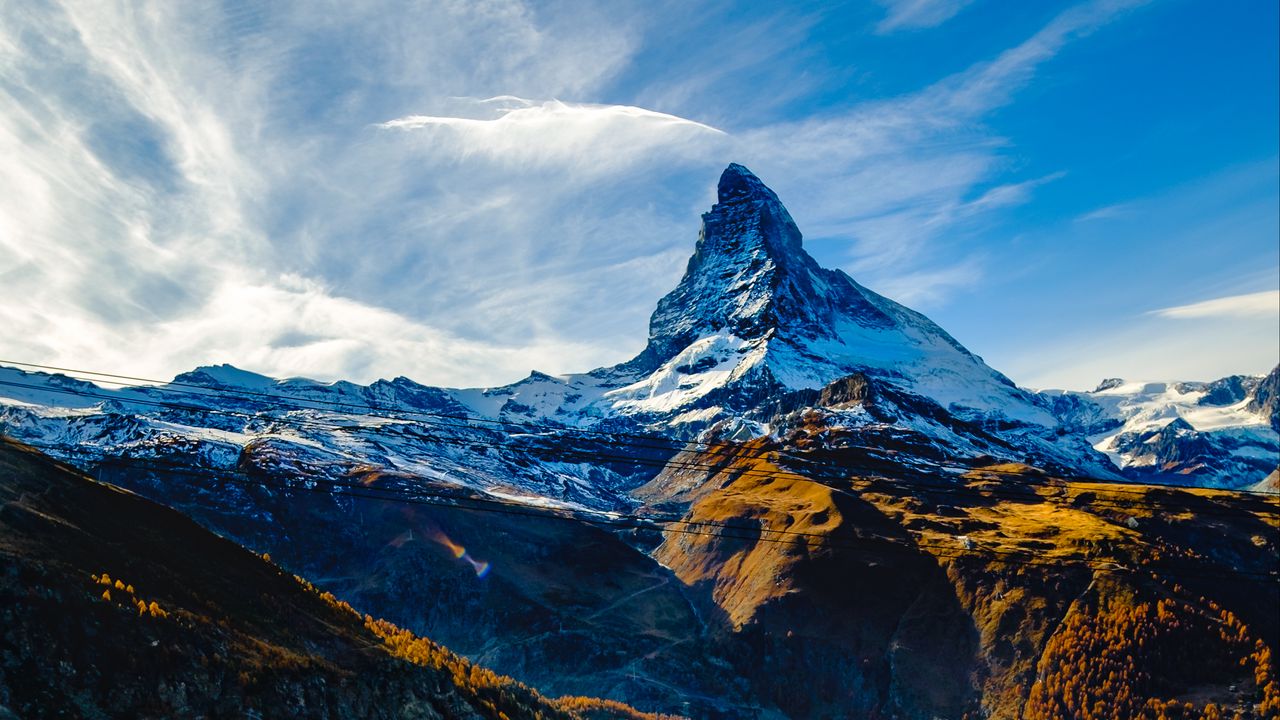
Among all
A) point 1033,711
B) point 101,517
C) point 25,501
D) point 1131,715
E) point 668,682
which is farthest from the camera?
point 668,682

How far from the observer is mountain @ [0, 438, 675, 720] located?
100.0ft

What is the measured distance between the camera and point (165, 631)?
34.7 metres

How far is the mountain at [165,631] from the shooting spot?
3047 cm

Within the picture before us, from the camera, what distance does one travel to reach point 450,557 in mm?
150625

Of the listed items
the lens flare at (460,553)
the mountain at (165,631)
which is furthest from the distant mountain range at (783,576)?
the mountain at (165,631)

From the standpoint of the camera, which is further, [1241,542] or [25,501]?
[1241,542]

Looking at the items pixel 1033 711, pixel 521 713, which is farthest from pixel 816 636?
pixel 521 713

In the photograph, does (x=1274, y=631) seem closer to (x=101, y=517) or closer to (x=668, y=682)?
(x=668, y=682)

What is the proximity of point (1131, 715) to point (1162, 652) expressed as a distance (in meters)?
12.8

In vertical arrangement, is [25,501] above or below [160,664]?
above

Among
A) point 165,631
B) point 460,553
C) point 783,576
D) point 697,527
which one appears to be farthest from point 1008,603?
point 165,631

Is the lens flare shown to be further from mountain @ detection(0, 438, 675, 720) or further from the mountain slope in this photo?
mountain @ detection(0, 438, 675, 720)

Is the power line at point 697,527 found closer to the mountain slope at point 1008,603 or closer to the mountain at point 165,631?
the mountain slope at point 1008,603

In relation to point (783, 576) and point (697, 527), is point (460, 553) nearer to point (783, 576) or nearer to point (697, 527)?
point (697, 527)
